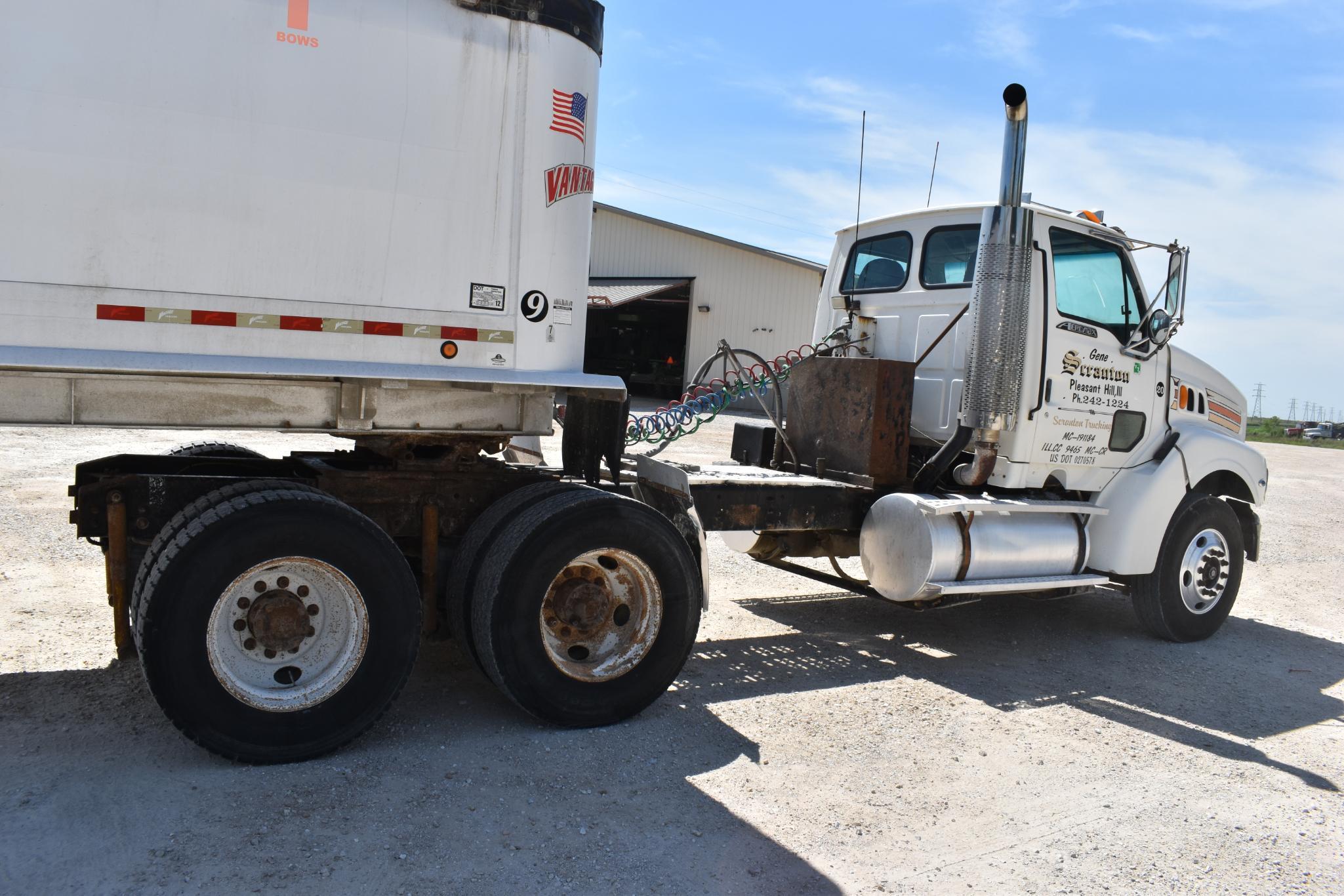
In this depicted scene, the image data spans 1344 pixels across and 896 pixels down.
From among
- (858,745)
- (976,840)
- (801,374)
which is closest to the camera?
(976,840)

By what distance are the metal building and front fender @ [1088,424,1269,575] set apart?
20624mm

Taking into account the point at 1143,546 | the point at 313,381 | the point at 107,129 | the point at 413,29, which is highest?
the point at 413,29

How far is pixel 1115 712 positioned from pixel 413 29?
197 inches

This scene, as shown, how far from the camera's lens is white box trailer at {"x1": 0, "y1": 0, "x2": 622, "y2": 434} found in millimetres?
3816

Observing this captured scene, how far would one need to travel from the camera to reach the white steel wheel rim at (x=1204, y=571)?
7312mm

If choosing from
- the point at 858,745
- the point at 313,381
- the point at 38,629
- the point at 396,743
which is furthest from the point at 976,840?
the point at 38,629

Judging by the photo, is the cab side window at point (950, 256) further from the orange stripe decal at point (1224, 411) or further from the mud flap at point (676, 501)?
the mud flap at point (676, 501)

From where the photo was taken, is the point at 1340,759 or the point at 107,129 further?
the point at 1340,759

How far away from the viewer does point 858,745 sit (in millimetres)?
4926

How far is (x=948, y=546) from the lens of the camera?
20.2 ft

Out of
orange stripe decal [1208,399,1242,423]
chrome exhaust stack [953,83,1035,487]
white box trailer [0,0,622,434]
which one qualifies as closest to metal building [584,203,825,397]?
orange stripe decal [1208,399,1242,423]

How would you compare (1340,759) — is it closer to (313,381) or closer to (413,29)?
(313,381)

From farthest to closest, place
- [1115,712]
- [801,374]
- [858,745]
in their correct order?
[801,374], [1115,712], [858,745]

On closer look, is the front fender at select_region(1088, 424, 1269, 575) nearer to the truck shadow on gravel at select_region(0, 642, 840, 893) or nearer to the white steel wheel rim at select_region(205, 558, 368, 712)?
the truck shadow on gravel at select_region(0, 642, 840, 893)
